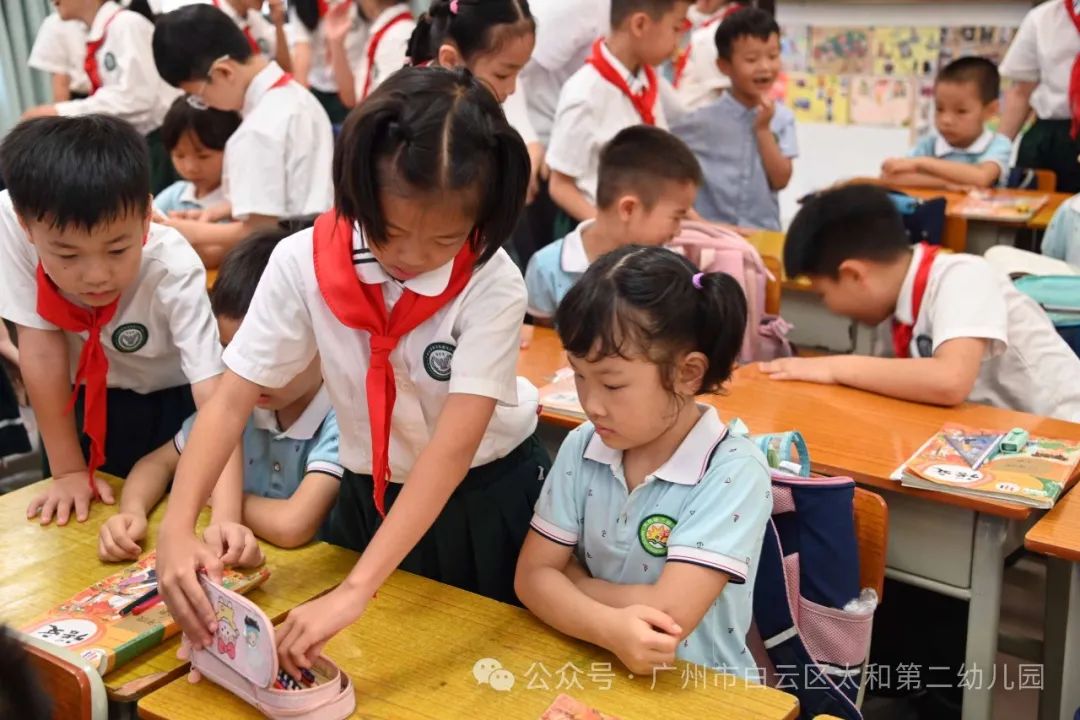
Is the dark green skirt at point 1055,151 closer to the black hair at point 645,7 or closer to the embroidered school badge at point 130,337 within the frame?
the black hair at point 645,7

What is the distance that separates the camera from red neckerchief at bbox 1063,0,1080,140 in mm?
4352

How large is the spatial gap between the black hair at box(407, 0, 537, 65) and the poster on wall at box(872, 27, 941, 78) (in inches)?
157

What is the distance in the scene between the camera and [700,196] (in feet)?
13.7

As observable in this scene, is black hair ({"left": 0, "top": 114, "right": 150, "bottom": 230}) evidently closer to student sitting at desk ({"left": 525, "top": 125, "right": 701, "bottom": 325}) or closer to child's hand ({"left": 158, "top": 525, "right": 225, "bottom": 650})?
child's hand ({"left": 158, "top": 525, "right": 225, "bottom": 650})

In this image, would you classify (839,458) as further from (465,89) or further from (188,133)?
(188,133)

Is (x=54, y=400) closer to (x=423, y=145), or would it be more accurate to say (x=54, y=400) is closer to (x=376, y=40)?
(x=423, y=145)

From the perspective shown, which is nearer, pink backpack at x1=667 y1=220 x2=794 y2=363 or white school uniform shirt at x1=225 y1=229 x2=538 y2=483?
white school uniform shirt at x1=225 y1=229 x2=538 y2=483

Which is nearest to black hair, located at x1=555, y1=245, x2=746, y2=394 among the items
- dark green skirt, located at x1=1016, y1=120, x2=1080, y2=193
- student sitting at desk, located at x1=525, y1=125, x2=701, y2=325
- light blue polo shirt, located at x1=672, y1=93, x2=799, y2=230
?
student sitting at desk, located at x1=525, y1=125, x2=701, y2=325

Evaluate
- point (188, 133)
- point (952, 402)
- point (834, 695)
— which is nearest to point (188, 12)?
point (188, 133)

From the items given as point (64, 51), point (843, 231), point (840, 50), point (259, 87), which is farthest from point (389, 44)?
point (840, 50)

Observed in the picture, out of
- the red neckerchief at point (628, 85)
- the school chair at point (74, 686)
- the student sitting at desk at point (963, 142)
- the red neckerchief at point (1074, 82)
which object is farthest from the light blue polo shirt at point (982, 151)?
the school chair at point (74, 686)

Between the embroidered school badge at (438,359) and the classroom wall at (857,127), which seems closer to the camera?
the embroidered school badge at (438,359)

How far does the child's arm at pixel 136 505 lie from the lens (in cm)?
158

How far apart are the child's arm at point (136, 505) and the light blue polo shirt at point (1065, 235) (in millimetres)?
2623
